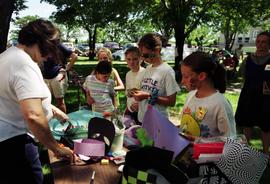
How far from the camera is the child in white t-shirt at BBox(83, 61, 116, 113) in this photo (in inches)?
168

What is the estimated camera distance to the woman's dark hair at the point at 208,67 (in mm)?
2393

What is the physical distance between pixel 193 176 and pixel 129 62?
2432mm

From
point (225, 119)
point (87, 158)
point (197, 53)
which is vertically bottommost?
point (87, 158)

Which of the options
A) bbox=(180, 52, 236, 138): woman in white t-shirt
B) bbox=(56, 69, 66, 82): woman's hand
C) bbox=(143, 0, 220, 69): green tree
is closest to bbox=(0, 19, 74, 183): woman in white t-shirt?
bbox=(180, 52, 236, 138): woman in white t-shirt

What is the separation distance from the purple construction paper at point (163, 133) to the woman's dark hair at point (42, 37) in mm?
660

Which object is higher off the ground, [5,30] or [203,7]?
[203,7]

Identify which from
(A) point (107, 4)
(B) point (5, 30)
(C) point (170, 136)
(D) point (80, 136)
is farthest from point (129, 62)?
(A) point (107, 4)

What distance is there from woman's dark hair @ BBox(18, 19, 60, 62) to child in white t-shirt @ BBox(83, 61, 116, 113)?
7.04ft

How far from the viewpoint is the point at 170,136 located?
187 centimetres

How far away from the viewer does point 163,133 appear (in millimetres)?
1941

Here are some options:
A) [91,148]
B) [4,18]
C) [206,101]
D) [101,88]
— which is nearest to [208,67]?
[206,101]

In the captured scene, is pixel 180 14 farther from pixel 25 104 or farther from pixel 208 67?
pixel 25 104

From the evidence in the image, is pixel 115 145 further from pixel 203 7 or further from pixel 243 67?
pixel 203 7

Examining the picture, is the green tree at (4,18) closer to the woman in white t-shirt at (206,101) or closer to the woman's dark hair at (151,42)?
the woman's dark hair at (151,42)
